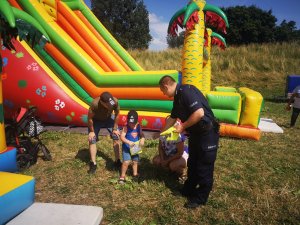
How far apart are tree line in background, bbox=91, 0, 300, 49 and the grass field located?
32203 millimetres

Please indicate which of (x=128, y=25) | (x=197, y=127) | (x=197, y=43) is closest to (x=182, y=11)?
(x=197, y=43)

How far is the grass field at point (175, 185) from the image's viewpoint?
2.98 metres

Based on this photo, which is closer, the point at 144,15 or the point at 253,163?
the point at 253,163

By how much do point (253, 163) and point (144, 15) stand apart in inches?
1491

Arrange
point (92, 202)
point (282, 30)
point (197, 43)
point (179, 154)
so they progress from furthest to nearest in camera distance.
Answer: point (282, 30)
point (197, 43)
point (179, 154)
point (92, 202)

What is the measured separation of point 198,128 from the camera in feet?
9.68

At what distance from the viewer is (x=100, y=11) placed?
39406 millimetres

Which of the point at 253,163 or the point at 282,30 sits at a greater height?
the point at 282,30

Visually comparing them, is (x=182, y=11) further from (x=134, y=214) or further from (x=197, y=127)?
(x=134, y=214)

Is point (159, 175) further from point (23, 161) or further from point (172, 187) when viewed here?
point (23, 161)

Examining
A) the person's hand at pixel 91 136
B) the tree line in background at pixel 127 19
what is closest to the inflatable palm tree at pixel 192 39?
the person's hand at pixel 91 136

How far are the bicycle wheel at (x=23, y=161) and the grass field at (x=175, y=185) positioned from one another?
0.29ft

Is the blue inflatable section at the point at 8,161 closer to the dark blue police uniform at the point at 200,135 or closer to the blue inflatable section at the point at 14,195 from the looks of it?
the blue inflatable section at the point at 14,195

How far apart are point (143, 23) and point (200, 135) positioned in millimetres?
38064
